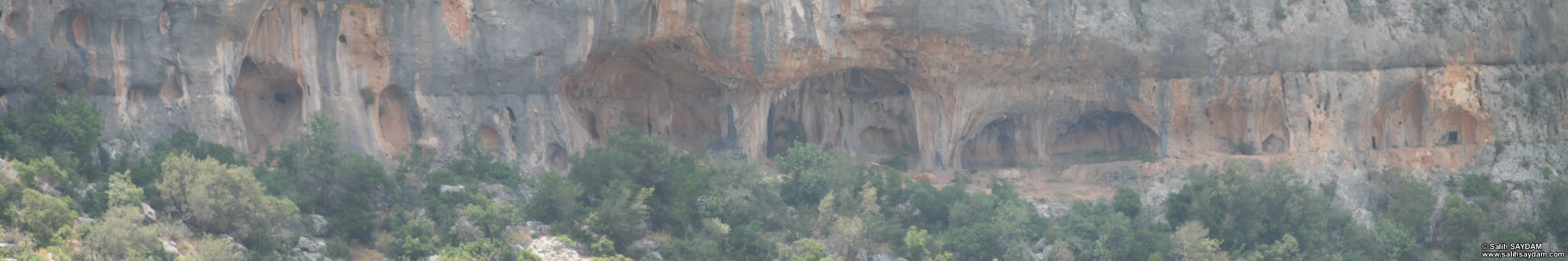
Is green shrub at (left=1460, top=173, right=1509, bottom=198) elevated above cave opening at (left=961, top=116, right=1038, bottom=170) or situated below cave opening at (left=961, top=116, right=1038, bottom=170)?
below

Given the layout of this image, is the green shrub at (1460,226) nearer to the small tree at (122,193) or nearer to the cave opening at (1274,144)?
the cave opening at (1274,144)

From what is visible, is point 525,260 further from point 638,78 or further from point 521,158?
point 638,78

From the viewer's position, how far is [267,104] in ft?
117

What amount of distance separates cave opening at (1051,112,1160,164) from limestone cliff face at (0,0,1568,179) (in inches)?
3.8

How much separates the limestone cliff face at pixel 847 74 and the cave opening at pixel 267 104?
0.20 ft

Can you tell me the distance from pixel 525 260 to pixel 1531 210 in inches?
1153

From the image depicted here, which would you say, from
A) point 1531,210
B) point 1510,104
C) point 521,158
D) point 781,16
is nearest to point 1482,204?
point 1531,210

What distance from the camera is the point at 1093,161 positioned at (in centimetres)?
4934

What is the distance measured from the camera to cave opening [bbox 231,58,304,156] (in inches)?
1361

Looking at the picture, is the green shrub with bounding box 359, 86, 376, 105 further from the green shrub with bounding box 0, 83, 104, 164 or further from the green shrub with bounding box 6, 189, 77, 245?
the green shrub with bounding box 6, 189, 77, 245

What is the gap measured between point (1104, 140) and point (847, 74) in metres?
9.60

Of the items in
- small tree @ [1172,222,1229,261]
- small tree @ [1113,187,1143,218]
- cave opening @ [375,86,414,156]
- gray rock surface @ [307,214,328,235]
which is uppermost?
cave opening @ [375,86,414,156]

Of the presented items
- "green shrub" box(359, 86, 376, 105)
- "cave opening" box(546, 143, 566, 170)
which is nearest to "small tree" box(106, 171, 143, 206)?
"green shrub" box(359, 86, 376, 105)

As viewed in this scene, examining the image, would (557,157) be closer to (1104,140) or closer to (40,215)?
(40,215)
